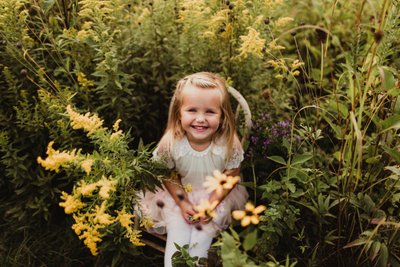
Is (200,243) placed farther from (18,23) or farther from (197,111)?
(18,23)

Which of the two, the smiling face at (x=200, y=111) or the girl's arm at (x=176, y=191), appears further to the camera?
the girl's arm at (x=176, y=191)

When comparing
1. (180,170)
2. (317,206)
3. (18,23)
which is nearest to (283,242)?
(317,206)

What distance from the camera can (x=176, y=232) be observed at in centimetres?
220

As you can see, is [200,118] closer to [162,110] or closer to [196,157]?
[196,157]

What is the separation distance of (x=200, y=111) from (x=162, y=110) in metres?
0.79

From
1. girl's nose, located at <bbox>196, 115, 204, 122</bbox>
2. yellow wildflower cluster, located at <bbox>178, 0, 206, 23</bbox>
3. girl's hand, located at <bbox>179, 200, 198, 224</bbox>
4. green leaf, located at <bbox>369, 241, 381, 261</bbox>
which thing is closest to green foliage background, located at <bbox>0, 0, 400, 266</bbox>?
yellow wildflower cluster, located at <bbox>178, 0, 206, 23</bbox>

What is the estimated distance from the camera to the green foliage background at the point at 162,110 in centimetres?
200

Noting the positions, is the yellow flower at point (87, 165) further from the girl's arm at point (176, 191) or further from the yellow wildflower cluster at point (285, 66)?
the yellow wildflower cluster at point (285, 66)

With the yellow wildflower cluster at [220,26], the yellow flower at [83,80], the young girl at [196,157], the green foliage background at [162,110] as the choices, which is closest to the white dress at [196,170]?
the young girl at [196,157]

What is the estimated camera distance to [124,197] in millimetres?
1844

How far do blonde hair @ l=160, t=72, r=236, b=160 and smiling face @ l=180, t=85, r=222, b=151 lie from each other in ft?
0.09

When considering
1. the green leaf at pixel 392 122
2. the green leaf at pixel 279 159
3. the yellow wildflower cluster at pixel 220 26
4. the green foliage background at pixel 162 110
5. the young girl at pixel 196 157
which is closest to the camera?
the green leaf at pixel 392 122

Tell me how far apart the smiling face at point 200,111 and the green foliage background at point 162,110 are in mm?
284

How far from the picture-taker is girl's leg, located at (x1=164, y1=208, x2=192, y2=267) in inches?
84.8
